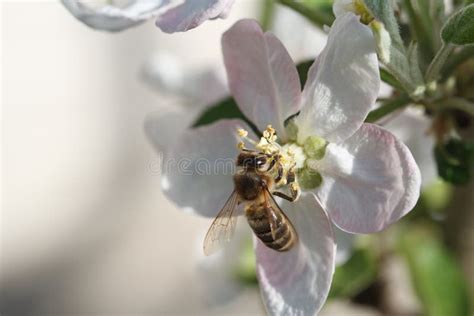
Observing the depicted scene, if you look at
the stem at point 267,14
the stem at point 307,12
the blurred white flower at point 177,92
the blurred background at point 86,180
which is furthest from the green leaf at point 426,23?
the blurred background at point 86,180

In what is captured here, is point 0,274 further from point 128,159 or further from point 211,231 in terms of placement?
point 211,231

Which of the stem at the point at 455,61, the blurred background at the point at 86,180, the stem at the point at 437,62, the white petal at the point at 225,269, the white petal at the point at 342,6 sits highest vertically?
the white petal at the point at 342,6

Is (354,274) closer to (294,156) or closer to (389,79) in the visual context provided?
(294,156)

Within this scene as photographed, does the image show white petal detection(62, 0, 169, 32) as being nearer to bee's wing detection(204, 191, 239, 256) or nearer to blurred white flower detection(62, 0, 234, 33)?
blurred white flower detection(62, 0, 234, 33)

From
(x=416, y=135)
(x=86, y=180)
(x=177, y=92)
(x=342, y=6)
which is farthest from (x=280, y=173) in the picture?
(x=86, y=180)

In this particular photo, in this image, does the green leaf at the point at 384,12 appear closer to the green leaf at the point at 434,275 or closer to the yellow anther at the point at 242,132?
the yellow anther at the point at 242,132

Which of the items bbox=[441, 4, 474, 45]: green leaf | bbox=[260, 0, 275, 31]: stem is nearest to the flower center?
bbox=[441, 4, 474, 45]: green leaf

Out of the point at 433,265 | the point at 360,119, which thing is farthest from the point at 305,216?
the point at 433,265
